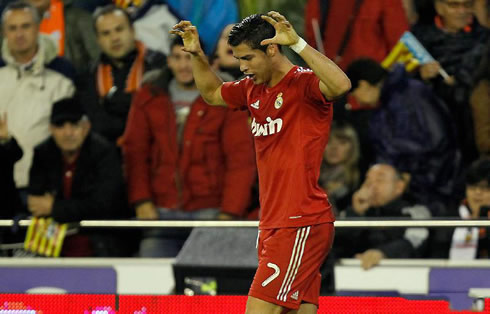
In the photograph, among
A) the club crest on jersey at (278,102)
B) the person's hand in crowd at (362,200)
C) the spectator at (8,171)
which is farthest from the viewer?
the spectator at (8,171)

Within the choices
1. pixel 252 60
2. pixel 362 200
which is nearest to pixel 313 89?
pixel 252 60

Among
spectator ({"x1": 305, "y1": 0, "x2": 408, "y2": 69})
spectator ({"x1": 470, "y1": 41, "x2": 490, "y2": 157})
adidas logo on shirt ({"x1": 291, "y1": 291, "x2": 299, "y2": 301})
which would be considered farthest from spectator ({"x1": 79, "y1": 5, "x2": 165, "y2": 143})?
adidas logo on shirt ({"x1": 291, "y1": 291, "x2": 299, "y2": 301})

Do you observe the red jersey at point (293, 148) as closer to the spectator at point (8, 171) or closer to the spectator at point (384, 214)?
the spectator at point (384, 214)

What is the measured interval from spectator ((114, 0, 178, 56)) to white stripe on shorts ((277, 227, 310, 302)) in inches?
129

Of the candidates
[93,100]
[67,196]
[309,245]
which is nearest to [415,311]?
[309,245]

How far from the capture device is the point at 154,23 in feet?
23.7

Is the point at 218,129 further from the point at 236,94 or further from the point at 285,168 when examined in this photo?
the point at 285,168

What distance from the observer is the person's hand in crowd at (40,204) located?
253 inches

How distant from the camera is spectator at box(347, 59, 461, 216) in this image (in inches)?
260

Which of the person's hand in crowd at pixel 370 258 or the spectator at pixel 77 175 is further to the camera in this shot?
the spectator at pixel 77 175

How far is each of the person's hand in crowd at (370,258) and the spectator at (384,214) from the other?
33 cm

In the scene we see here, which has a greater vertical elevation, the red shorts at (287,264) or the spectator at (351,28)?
the spectator at (351,28)

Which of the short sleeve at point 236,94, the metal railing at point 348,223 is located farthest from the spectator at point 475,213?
the short sleeve at point 236,94

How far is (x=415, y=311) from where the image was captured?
4.78 meters
